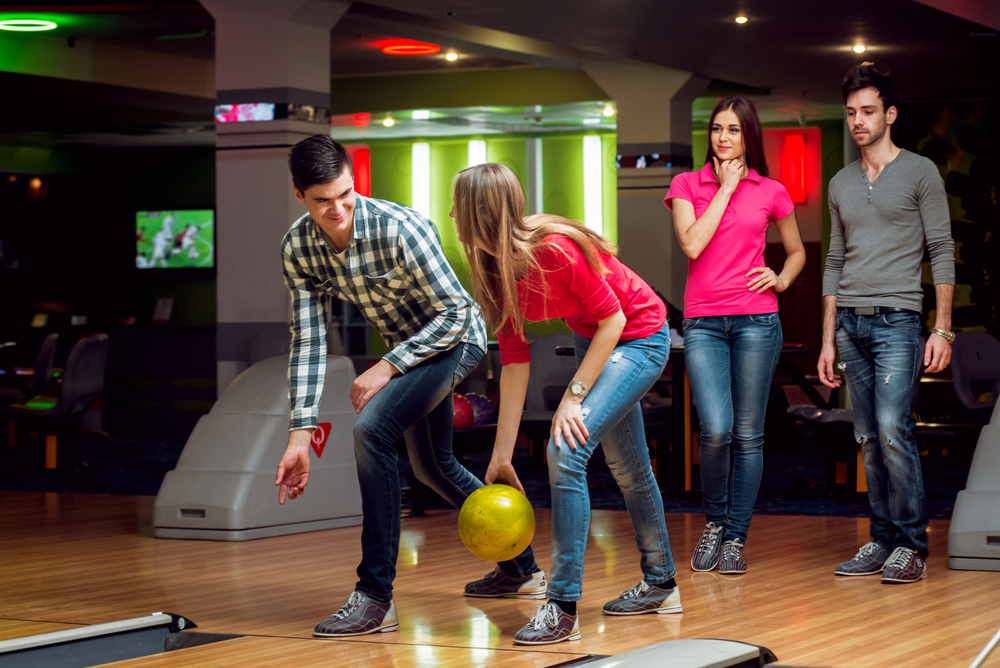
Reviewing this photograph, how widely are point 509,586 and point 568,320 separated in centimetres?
97

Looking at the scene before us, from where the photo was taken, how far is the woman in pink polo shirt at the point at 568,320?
305 cm

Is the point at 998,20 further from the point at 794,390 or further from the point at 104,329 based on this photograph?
the point at 104,329

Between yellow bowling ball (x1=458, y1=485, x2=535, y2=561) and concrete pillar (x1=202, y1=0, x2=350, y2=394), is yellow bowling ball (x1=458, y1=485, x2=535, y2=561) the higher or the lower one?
the lower one

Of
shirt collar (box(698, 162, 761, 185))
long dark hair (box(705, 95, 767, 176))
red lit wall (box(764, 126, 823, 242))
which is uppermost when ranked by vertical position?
red lit wall (box(764, 126, 823, 242))

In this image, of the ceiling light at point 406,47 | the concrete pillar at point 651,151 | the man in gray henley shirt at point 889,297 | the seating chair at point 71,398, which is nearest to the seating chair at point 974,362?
the concrete pillar at point 651,151

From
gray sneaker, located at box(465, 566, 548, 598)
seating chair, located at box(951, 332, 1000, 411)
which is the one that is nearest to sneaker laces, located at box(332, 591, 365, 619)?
gray sneaker, located at box(465, 566, 548, 598)

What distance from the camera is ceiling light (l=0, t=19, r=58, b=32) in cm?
994

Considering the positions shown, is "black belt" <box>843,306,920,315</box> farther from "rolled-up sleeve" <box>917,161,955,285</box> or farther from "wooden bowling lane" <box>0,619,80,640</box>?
"wooden bowling lane" <box>0,619,80,640</box>

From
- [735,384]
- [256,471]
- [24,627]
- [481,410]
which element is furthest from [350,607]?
[481,410]

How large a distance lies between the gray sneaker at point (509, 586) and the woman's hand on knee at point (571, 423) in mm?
843

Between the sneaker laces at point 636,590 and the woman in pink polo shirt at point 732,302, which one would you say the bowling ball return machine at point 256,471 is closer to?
the woman in pink polo shirt at point 732,302

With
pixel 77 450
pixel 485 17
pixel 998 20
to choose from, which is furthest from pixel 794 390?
pixel 77 450

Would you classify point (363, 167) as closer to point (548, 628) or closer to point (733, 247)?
point (733, 247)

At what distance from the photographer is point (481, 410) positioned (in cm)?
679
